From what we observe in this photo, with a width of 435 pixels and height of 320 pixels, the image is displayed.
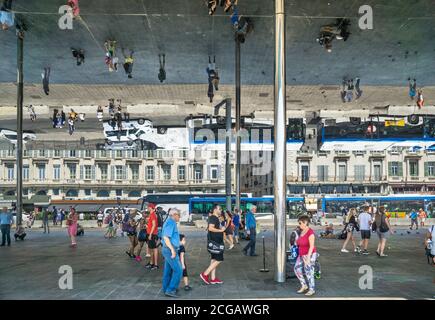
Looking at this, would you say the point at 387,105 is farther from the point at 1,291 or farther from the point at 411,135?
the point at 1,291

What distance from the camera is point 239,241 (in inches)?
776

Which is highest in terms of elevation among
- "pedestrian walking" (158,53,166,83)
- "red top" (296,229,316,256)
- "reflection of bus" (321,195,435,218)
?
"pedestrian walking" (158,53,166,83)

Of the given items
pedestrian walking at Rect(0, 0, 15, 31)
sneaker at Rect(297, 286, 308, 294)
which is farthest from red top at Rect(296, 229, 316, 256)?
pedestrian walking at Rect(0, 0, 15, 31)

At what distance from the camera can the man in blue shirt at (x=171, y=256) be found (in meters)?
8.11

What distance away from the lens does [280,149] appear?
9.84 m

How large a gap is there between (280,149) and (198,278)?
3.50 metres

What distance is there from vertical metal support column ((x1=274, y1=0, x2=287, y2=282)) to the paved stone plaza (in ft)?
2.16

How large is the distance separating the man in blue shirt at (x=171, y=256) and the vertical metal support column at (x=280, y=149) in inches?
94.9

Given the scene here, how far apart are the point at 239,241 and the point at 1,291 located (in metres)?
12.2

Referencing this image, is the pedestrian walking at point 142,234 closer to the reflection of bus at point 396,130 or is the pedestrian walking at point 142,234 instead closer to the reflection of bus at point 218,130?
the reflection of bus at point 218,130

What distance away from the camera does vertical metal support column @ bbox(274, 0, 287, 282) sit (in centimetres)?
963

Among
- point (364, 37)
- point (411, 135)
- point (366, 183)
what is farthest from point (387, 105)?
point (366, 183)

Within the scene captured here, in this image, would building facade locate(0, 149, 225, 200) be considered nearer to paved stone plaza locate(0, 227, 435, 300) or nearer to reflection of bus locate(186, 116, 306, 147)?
reflection of bus locate(186, 116, 306, 147)

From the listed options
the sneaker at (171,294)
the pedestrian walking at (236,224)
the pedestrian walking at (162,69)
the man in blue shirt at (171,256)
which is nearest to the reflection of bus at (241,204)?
the pedestrian walking at (236,224)
